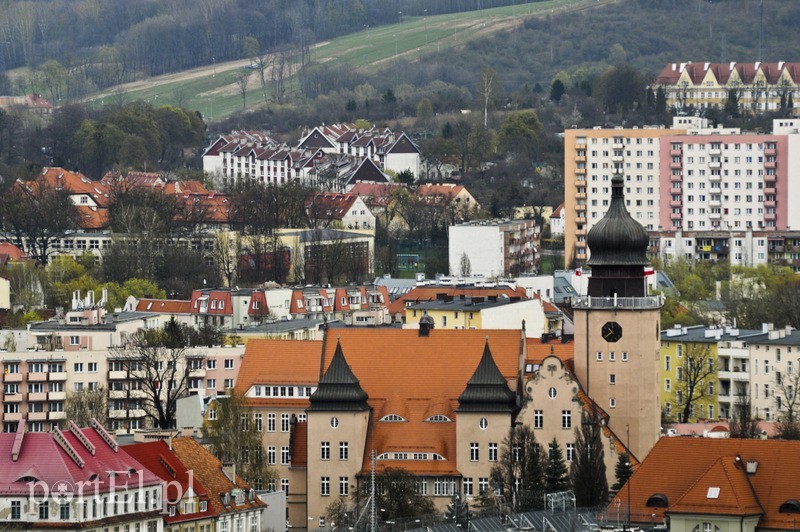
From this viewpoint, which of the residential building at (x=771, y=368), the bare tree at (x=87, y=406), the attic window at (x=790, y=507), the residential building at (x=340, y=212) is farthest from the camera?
the residential building at (x=340, y=212)

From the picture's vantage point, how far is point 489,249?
557ft

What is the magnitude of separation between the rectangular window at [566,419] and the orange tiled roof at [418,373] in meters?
3.18

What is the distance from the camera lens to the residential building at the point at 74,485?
78.2m

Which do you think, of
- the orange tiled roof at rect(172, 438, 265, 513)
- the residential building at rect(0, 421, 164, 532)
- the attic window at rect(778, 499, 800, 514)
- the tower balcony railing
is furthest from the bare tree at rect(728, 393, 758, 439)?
the residential building at rect(0, 421, 164, 532)

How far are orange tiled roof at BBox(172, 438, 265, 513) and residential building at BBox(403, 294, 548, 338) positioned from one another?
31635 mm

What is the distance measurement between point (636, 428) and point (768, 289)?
5420cm

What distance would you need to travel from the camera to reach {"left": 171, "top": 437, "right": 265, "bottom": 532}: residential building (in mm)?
84812

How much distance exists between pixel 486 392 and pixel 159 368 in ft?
83.4

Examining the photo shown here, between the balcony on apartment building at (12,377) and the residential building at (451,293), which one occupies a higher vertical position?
the residential building at (451,293)

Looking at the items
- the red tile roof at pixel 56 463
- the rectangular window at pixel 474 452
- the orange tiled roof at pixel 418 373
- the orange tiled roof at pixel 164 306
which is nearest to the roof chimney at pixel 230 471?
the red tile roof at pixel 56 463

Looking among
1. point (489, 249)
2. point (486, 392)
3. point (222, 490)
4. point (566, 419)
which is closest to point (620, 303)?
point (566, 419)

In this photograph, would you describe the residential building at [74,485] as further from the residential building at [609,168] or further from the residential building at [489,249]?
the residential building at [609,168]

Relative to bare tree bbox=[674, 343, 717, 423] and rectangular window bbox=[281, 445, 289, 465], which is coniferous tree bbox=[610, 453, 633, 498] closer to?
rectangular window bbox=[281, 445, 289, 465]

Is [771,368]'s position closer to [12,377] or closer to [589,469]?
[589,469]
